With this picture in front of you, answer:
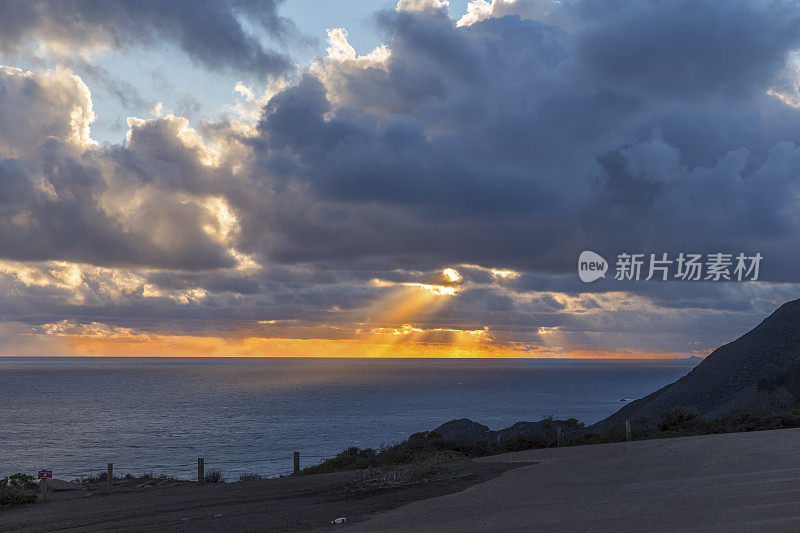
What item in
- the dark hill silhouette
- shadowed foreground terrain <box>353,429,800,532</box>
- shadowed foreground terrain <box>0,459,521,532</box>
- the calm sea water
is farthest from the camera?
the calm sea water

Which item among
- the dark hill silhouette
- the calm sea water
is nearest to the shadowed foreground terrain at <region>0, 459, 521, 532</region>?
the calm sea water

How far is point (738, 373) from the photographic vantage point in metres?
63.9

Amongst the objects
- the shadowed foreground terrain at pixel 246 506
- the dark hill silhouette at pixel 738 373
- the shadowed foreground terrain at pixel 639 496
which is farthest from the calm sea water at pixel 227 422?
the shadowed foreground terrain at pixel 639 496

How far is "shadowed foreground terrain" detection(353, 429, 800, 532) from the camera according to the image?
10680 mm

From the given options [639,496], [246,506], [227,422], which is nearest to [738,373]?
[639,496]

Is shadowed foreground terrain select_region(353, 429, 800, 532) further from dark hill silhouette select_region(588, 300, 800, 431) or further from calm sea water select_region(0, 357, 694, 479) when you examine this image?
calm sea water select_region(0, 357, 694, 479)

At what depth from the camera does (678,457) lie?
64.5 feet

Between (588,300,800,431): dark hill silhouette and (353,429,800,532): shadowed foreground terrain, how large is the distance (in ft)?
109

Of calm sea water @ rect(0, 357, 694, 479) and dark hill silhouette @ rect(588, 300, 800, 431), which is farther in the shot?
calm sea water @ rect(0, 357, 694, 479)

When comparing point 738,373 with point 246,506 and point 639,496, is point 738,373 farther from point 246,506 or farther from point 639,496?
point 246,506

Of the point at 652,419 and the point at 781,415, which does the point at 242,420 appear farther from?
the point at 781,415

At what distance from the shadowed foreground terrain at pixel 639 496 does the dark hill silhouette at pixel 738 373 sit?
1311 inches

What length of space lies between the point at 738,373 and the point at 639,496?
191ft

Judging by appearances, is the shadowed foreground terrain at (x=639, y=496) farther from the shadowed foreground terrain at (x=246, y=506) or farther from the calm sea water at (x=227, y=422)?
the calm sea water at (x=227, y=422)
